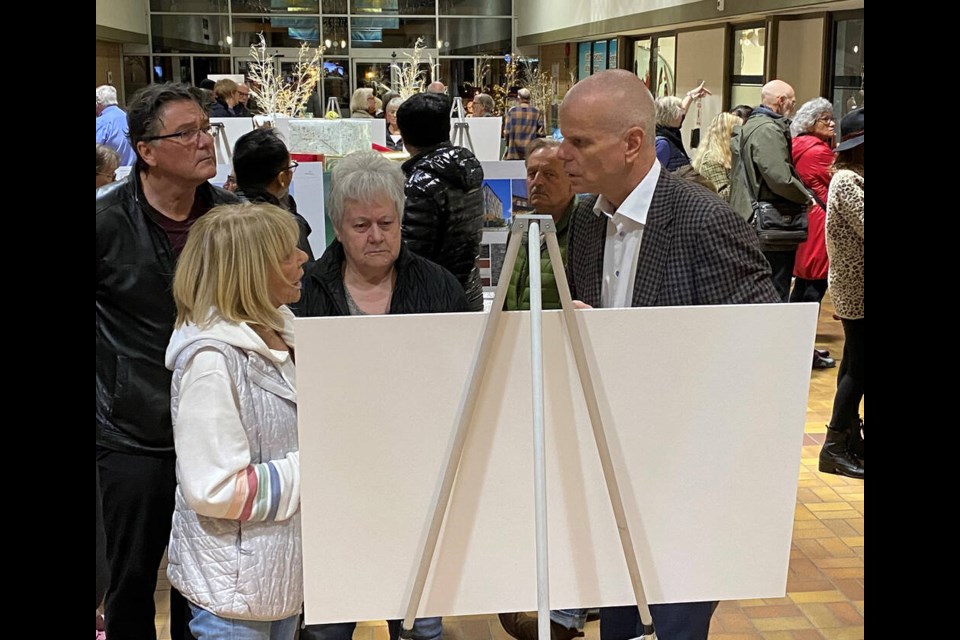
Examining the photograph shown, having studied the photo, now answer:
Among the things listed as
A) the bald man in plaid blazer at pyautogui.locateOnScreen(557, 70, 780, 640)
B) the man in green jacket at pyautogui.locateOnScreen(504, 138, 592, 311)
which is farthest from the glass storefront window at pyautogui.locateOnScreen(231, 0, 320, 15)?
the bald man in plaid blazer at pyautogui.locateOnScreen(557, 70, 780, 640)

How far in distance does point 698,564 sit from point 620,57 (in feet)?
54.8

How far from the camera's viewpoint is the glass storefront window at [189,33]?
2306 centimetres

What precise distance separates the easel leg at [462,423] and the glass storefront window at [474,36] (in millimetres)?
23322

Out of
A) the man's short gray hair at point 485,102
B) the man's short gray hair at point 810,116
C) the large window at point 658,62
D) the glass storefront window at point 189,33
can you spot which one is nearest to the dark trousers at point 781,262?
the man's short gray hair at point 810,116

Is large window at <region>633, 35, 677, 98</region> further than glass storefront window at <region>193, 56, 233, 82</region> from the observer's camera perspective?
No

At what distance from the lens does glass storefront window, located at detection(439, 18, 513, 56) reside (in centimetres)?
2425

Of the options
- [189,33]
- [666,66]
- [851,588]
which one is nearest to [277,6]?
[189,33]

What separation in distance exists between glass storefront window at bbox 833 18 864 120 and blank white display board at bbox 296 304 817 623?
27.8 feet

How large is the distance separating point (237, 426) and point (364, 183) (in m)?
0.87

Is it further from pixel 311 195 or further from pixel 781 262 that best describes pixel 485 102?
pixel 311 195

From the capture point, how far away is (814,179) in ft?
21.7

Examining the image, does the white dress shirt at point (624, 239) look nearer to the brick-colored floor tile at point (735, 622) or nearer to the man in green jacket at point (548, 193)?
the man in green jacket at point (548, 193)

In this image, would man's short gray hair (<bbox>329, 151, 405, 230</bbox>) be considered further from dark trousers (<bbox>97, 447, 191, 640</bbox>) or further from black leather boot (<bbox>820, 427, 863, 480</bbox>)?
black leather boot (<bbox>820, 427, 863, 480</bbox>)

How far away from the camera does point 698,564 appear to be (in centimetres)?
192
